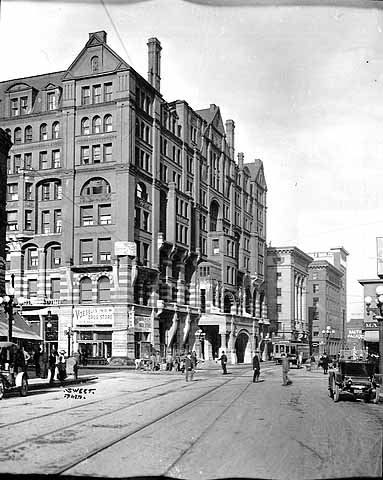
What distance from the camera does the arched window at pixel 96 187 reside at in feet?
175

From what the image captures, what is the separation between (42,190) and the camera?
184 feet

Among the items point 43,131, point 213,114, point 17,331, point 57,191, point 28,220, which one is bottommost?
point 17,331

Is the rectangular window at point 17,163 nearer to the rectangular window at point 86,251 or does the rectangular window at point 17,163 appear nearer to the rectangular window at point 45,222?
the rectangular window at point 45,222

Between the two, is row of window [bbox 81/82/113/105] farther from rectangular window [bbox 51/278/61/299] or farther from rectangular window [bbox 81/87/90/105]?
rectangular window [bbox 51/278/61/299]

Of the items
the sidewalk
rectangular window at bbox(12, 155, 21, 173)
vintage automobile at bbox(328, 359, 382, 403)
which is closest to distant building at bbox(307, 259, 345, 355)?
rectangular window at bbox(12, 155, 21, 173)

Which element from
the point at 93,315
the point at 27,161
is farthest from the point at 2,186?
the point at 27,161

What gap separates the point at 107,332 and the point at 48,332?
5.37 meters

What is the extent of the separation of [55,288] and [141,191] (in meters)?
10.6

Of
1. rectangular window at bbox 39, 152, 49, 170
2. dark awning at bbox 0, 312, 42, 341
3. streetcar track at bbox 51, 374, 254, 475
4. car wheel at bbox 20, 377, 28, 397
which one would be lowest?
car wheel at bbox 20, 377, 28, 397

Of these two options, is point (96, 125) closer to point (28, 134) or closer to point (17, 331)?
point (28, 134)

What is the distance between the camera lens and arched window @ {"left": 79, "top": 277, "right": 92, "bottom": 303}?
2113 inches

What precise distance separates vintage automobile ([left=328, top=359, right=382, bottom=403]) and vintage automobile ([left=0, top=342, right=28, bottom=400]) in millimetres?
10523

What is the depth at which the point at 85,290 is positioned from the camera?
53.9 metres

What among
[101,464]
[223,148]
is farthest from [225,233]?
[101,464]
